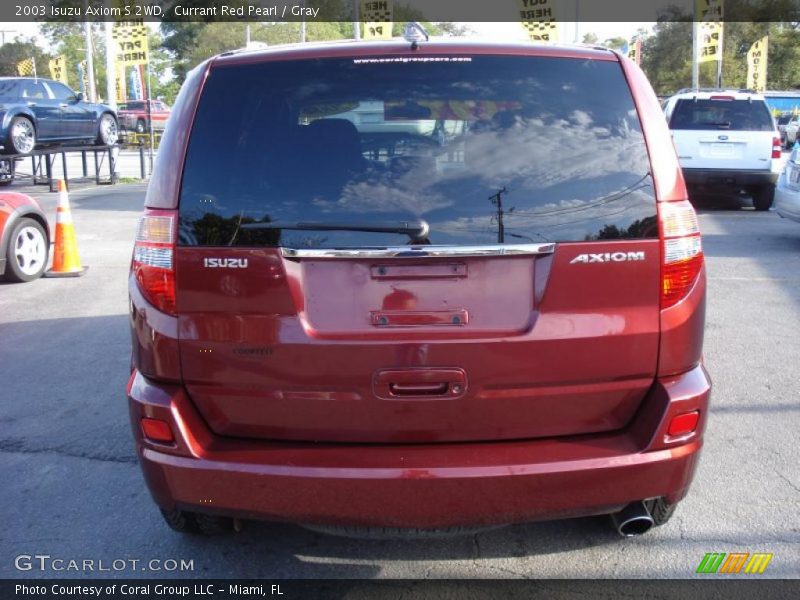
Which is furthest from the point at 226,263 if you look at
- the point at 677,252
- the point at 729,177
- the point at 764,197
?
the point at 764,197

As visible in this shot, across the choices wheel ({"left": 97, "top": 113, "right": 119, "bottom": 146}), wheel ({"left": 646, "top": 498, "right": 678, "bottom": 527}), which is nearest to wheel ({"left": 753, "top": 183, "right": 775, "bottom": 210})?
wheel ({"left": 646, "top": 498, "right": 678, "bottom": 527})

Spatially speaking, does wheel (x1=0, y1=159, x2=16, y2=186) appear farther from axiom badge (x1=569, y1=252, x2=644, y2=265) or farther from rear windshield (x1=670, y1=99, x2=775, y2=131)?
axiom badge (x1=569, y1=252, x2=644, y2=265)

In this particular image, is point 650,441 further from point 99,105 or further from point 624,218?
point 99,105

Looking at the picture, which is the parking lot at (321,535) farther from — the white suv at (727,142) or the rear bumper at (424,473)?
the white suv at (727,142)

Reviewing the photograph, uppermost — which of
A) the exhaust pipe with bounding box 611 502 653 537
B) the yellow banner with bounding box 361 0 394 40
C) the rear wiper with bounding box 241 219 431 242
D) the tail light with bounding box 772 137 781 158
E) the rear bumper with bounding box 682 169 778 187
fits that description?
the yellow banner with bounding box 361 0 394 40

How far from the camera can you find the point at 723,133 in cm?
1404

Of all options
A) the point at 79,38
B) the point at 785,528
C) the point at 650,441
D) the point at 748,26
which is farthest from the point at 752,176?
the point at 79,38

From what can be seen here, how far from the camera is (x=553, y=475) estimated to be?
266 centimetres

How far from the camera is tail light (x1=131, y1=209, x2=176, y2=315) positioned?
2.80 metres

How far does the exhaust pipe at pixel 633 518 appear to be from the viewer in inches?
118

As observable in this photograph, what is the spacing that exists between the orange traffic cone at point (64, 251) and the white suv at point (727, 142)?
9913mm

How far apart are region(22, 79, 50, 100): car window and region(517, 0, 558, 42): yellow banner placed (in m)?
13.8

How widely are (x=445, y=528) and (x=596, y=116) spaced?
150 centimetres

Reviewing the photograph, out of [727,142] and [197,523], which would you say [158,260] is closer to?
[197,523]
